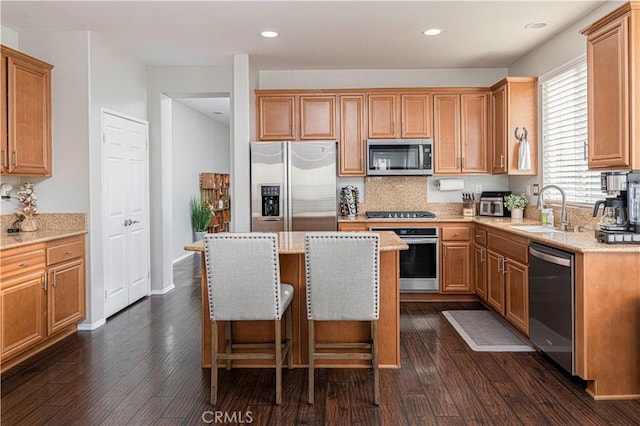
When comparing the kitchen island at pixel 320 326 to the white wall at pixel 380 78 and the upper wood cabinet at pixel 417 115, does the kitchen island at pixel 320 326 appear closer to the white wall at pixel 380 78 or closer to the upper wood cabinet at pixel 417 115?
the upper wood cabinet at pixel 417 115

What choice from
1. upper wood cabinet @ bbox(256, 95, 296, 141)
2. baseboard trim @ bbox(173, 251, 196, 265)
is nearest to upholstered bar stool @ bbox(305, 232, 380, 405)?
upper wood cabinet @ bbox(256, 95, 296, 141)

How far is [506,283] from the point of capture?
4.13m

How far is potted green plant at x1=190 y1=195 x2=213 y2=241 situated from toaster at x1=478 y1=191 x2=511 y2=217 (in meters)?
5.46

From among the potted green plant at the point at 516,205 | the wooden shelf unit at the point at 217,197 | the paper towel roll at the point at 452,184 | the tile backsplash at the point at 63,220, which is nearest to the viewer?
the tile backsplash at the point at 63,220

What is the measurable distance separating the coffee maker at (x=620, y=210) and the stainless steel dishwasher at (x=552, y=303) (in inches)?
11.9

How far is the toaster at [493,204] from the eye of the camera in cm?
538

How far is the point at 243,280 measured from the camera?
2.82m

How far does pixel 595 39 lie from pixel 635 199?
111cm

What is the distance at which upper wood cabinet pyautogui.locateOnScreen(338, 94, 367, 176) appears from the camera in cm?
557

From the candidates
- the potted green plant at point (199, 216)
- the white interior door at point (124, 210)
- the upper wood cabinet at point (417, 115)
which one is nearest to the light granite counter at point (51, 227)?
the white interior door at point (124, 210)

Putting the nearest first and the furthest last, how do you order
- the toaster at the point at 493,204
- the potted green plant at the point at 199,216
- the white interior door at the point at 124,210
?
the white interior door at the point at 124,210 < the toaster at the point at 493,204 < the potted green plant at the point at 199,216

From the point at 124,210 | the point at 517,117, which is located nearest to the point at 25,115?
the point at 124,210

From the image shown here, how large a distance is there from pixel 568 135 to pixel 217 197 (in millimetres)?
7775

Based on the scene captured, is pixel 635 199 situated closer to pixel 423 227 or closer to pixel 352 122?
pixel 423 227
